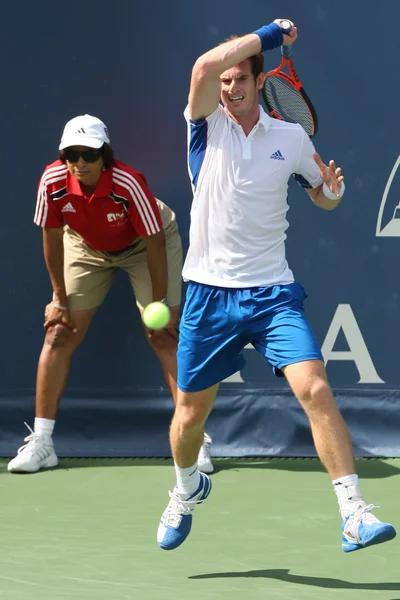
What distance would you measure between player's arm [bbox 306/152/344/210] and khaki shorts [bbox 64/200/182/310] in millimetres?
1797

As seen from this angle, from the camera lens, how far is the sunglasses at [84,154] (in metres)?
5.83

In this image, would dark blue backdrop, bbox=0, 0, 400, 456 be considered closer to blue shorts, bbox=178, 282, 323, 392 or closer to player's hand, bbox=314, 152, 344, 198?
player's hand, bbox=314, 152, 344, 198

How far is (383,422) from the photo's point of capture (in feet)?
21.2

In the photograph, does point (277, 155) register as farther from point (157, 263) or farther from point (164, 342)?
point (164, 342)

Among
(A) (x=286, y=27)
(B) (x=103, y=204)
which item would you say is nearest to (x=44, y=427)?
(B) (x=103, y=204)

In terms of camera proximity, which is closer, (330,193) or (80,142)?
(330,193)

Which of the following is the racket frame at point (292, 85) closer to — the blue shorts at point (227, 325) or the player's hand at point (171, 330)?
the blue shorts at point (227, 325)

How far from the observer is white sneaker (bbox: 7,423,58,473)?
239 inches

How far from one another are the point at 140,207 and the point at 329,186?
164cm

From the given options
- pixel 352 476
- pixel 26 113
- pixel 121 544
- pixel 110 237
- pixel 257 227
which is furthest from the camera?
pixel 26 113

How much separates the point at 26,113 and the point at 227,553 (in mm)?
2869

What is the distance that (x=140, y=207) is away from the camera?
5.92 metres

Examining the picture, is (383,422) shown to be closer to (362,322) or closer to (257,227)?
(362,322)

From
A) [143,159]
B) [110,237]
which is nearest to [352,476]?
[110,237]
